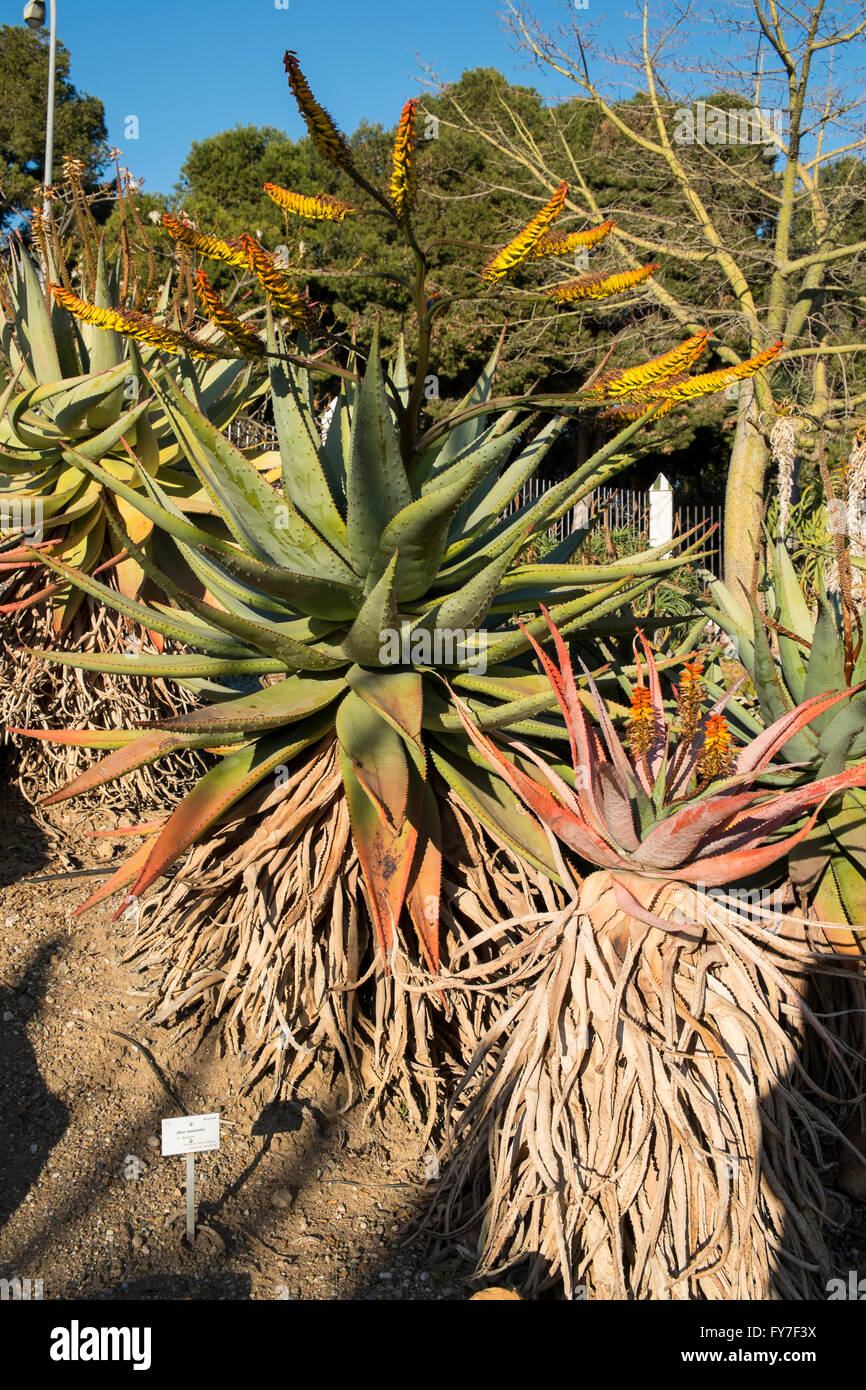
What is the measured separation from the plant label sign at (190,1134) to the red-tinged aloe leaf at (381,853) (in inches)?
24.1

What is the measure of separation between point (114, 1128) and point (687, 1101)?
1.65 metres

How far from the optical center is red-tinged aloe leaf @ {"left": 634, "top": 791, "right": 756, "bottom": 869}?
2.06 m

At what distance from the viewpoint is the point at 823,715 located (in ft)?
9.12

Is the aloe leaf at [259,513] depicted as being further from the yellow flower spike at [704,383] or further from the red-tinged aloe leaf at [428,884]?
the yellow flower spike at [704,383]

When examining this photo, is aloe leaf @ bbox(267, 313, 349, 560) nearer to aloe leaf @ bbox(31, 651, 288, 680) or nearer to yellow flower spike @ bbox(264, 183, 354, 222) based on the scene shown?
aloe leaf @ bbox(31, 651, 288, 680)

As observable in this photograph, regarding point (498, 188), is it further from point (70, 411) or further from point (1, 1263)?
point (1, 1263)

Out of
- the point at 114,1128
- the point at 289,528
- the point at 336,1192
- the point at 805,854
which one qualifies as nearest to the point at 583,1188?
the point at 336,1192

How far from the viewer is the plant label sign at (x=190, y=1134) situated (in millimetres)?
2475

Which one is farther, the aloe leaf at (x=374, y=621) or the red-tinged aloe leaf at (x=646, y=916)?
the aloe leaf at (x=374, y=621)

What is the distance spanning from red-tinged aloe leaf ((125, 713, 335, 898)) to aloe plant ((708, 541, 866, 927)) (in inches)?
52.4

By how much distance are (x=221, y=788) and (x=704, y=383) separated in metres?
1.67

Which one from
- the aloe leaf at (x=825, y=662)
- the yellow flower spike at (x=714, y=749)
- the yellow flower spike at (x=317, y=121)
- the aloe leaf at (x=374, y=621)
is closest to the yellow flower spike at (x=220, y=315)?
the yellow flower spike at (x=317, y=121)

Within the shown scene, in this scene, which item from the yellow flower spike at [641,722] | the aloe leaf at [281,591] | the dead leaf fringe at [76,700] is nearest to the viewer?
the yellow flower spike at [641,722]

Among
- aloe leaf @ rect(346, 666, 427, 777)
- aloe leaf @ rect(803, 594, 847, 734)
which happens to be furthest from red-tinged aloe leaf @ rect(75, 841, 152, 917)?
aloe leaf @ rect(803, 594, 847, 734)
